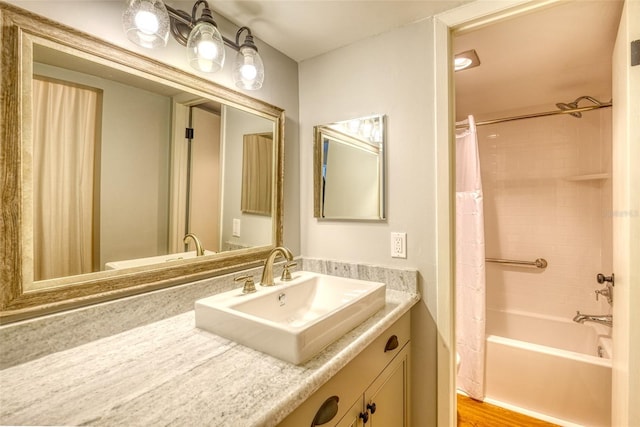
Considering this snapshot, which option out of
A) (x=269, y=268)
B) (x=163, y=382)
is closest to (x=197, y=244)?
(x=269, y=268)

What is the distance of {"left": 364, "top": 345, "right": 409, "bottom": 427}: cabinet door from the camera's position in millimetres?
950

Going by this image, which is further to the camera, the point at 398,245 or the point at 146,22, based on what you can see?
the point at 398,245

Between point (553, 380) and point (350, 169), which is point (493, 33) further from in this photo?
point (553, 380)

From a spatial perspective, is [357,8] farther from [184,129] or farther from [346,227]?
[346,227]

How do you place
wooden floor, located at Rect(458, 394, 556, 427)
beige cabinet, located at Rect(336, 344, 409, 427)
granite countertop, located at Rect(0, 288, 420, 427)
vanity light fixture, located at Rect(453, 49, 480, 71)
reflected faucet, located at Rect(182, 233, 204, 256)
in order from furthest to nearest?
wooden floor, located at Rect(458, 394, 556, 427), vanity light fixture, located at Rect(453, 49, 480, 71), reflected faucet, located at Rect(182, 233, 204, 256), beige cabinet, located at Rect(336, 344, 409, 427), granite countertop, located at Rect(0, 288, 420, 427)

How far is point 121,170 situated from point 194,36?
0.54 metres

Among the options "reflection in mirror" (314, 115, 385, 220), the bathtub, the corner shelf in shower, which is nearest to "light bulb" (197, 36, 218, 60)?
"reflection in mirror" (314, 115, 385, 220)

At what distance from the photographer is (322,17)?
49.7 inches

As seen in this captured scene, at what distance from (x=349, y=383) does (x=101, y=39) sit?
4.13ft

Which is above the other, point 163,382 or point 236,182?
point 236,182

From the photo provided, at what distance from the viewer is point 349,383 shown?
0.83 metres

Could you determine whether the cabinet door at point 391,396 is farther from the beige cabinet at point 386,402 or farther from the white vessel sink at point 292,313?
the white vessel sink at point 292,313

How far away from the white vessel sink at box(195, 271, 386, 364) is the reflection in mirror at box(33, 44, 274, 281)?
296mm

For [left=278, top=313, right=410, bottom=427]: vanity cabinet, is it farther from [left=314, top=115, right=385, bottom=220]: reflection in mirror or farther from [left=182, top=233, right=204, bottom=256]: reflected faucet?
[left=182, top=233, right=204, bottom=256]: reflected faucet
